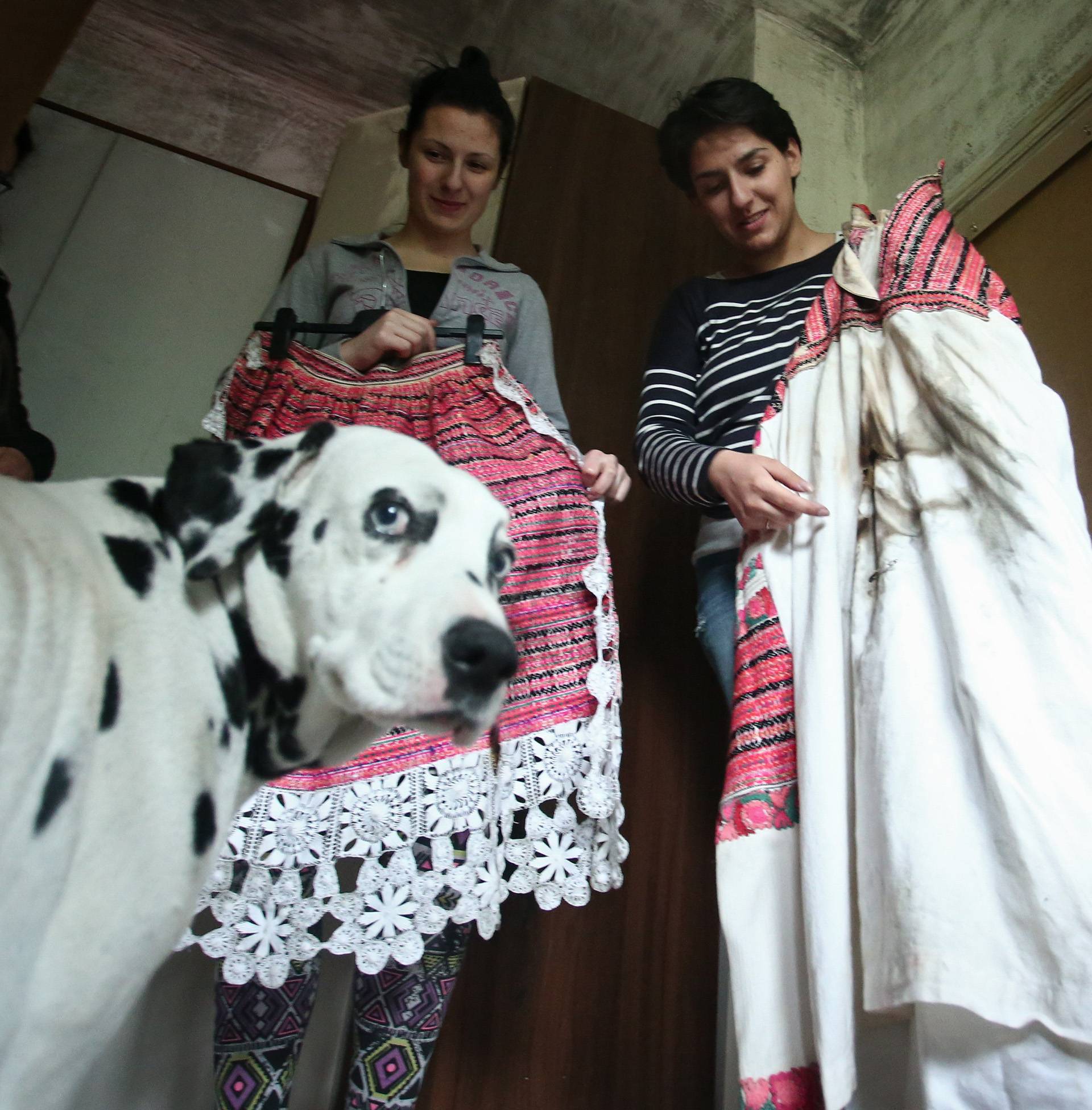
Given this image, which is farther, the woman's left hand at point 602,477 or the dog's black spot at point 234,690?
the woman's left hand at point 602,477

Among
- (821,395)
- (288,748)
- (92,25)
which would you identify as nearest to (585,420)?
(821,395)

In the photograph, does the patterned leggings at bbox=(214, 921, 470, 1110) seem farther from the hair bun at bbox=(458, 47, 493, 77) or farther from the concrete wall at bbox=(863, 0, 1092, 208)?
the concrete wall at bbox=(863, 0, 1092, 208)

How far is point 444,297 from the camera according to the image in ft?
2.89

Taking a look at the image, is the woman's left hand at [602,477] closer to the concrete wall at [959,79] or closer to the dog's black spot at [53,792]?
the dog's black spot at [53,792]

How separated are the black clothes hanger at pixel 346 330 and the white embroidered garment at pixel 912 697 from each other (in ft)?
1.06

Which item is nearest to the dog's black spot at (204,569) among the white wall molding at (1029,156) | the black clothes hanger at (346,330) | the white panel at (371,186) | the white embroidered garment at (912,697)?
the black clothes hanger at (346,330)

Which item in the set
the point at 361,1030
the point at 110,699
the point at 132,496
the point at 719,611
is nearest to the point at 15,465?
the point at 132,496

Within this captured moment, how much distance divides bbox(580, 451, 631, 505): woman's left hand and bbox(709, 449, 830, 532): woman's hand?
11 centimetres

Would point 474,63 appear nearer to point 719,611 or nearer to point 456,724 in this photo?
point 719,611

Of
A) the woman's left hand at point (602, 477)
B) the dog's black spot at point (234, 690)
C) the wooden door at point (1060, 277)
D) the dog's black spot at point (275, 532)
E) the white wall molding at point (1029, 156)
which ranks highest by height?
the white wall molding at point (1029, 156)

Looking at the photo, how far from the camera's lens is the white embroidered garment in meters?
0.55

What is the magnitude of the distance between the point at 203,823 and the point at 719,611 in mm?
635

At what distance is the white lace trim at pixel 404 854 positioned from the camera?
62 cm

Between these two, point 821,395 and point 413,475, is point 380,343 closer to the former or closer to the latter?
point 413,475
